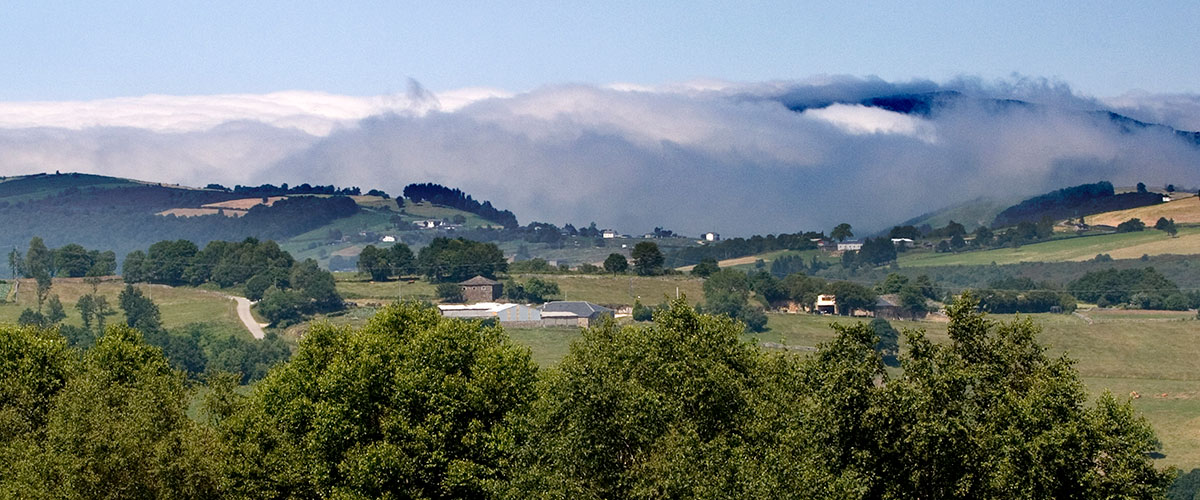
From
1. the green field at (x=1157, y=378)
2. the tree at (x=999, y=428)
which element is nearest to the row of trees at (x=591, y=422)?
the tree at (x=999, y=428)

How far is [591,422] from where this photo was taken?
46.5m

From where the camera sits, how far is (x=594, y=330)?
189 feet

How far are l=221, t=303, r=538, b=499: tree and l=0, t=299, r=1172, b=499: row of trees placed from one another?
0.38ft

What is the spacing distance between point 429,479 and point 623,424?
11669 millimetres

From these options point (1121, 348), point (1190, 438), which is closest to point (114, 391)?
point (1190, 438)

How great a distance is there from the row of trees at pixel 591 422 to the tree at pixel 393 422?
0.12m

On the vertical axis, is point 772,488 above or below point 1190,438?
above

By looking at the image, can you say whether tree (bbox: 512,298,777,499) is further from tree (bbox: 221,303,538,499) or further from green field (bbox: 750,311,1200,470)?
green field (bbox: 750,311,1200,470)

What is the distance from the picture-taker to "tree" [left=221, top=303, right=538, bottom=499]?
5322cm

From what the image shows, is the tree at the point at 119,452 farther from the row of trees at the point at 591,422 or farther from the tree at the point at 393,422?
the tree at the point at 393,422

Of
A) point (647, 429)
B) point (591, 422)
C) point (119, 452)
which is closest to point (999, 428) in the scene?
point (647, 429)

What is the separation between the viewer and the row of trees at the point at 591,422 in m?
42.7

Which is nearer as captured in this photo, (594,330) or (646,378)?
(646,378)

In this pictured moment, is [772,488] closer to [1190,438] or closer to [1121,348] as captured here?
[1190,438]
